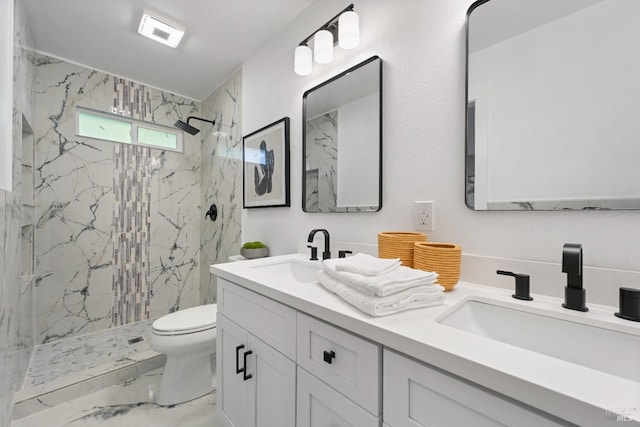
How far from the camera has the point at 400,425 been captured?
54cm

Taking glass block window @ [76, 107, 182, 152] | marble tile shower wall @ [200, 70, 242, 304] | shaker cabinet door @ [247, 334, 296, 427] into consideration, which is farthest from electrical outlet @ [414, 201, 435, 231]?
glass block window @ [76, 107, 182, 152]

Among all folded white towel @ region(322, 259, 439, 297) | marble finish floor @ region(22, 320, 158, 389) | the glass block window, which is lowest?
marble finish floor @ region(22, 320, 158, 389)

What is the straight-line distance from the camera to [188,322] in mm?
1591

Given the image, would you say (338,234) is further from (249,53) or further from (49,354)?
(49,354)

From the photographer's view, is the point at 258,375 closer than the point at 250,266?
Yes

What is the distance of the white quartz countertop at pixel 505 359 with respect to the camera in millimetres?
347

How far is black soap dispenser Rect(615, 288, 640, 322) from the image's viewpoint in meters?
0.58

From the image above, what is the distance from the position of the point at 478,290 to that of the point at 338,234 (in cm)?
72

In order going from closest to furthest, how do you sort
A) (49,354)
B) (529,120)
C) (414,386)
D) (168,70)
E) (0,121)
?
(414,386), (529,120), (0,121), (49,354), (168,70)

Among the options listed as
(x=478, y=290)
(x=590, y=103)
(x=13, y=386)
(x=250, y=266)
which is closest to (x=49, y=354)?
(x=13, y=386)

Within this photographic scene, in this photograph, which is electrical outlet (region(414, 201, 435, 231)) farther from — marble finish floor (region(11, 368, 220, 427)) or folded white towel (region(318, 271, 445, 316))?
marble finish floor (region(11, 368, 220, 427))

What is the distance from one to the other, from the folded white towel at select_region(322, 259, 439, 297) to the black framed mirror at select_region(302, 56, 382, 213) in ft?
1.73

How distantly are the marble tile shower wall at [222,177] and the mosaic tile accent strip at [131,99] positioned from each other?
55 centimetres

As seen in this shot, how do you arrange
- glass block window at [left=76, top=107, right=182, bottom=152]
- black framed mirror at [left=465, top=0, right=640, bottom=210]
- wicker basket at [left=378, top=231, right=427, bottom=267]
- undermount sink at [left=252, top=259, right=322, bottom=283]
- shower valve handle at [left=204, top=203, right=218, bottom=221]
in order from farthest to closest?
shower valve handle at [left=204, top=203, right=218, bottom=221] → glass block window at [left=76, top=107, right=182, bottom=152] → undermount sink at [left=252, top=259, right=322, bottom=283] → wicker basket at [left=378, top=231, right=427, bottom=267] → black framed mirror at [left=465, top=0, right=640, bottom=210]
